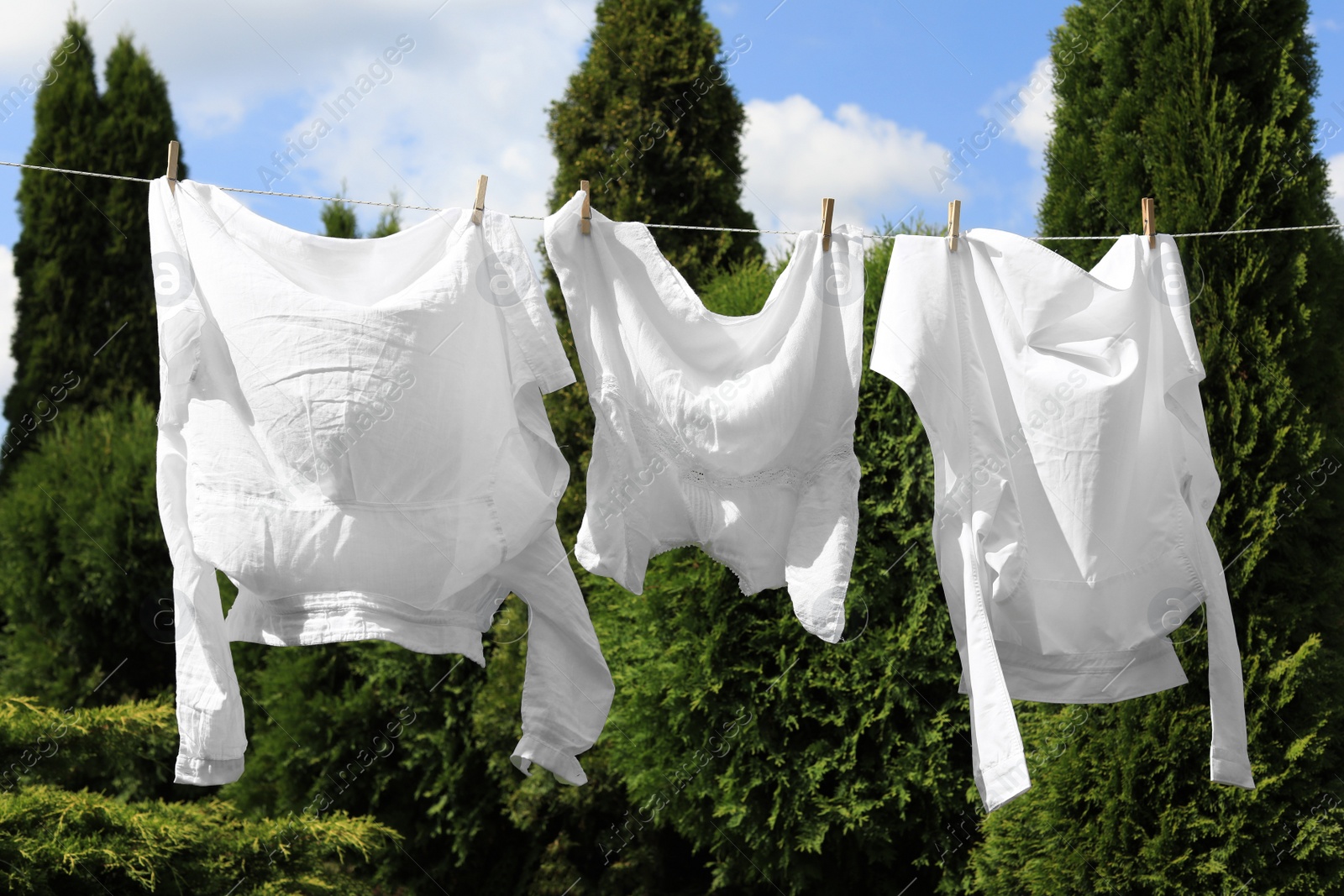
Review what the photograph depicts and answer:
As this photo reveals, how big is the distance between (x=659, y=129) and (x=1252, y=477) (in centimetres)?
286

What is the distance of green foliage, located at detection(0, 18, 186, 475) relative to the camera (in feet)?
22.2

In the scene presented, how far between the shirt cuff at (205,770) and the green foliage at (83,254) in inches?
209

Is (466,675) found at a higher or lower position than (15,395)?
lower

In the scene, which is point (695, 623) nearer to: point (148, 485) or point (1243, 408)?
point (1243, 408)

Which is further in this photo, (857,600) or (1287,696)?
(857,600)

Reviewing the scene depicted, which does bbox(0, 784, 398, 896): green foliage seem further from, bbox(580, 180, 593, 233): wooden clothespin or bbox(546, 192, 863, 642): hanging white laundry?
bbox(580, 180, 593, 233): wooden clothespin

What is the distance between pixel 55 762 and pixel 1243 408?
155 inches

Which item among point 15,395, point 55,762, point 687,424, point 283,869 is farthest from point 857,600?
point 15,395

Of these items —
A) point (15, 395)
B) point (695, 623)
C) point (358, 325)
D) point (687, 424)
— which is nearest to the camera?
point (358, 325)

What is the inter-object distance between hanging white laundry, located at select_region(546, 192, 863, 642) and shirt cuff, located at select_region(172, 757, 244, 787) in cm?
85

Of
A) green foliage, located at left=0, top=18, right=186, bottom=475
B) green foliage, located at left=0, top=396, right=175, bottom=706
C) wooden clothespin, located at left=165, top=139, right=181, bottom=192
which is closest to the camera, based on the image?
wooden clothespin, located at left=165, top=139, right=181, bottom=192

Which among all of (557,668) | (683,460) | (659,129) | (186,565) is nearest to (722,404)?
(683,460)

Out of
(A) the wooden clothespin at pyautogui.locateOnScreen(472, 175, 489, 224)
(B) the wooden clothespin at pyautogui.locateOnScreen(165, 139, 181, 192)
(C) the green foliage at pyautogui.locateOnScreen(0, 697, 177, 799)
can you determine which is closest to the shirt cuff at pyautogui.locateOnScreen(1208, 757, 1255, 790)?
(A) the wooden clothespin at pyautogui.locateOnScreen(472, 175, 489, 224)

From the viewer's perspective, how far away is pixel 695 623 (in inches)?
160
